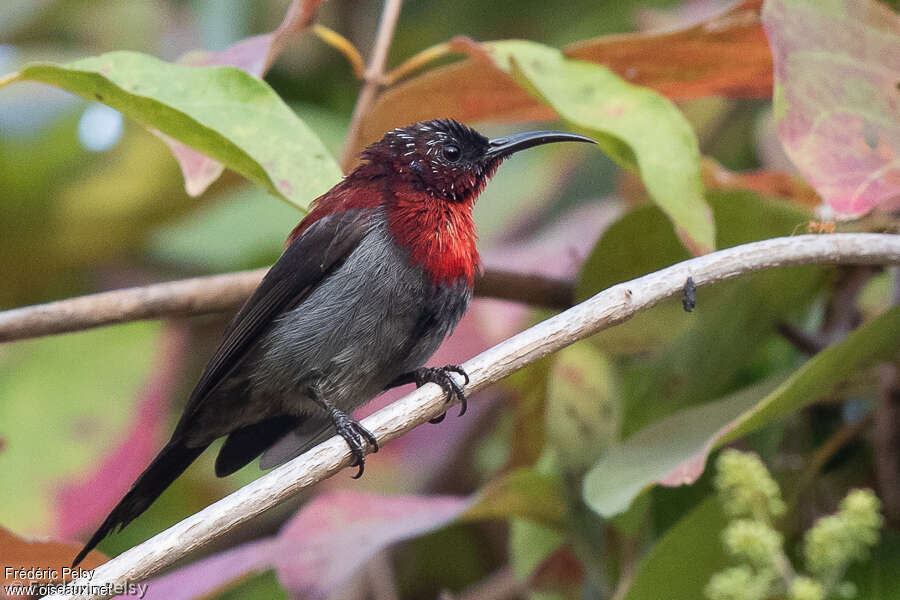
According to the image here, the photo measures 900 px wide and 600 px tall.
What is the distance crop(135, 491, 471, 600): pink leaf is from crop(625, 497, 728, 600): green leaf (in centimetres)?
47

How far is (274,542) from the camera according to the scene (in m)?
2.57

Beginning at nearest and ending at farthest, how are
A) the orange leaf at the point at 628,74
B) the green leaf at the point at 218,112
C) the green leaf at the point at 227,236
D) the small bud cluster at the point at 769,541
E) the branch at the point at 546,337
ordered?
the branch at the point at 546,337 < the small bud cluster at the point at 769,541 < the green leaf at the point at 218,112 < the orange leaf at the point at 628,74 < the green leaf at the point at 227,236

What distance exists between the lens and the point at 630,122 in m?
2.45

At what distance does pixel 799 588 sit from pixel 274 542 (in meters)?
1.24

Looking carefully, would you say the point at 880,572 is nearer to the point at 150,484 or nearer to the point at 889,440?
the point at 889,440

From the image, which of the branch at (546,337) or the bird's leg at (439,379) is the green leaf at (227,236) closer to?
the bird's leg at (439,379)

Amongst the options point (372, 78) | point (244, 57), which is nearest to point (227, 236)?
point (372, 78)

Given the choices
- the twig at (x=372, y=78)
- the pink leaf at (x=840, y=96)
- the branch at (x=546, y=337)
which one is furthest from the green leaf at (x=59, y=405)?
the pink leaf at (x=840, y=96)

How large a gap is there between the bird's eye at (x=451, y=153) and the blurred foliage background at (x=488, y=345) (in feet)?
0.47

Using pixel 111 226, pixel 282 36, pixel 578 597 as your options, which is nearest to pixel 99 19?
pixel 111 226

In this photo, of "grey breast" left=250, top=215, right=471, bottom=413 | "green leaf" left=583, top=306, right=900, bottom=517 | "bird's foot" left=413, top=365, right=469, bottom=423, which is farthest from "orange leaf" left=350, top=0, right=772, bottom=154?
"green leaf" left=583, top=306, right=900, bottom=517

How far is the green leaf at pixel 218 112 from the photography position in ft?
7.02

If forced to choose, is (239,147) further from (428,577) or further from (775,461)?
(428,577)

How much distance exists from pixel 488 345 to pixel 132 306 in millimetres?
1257
